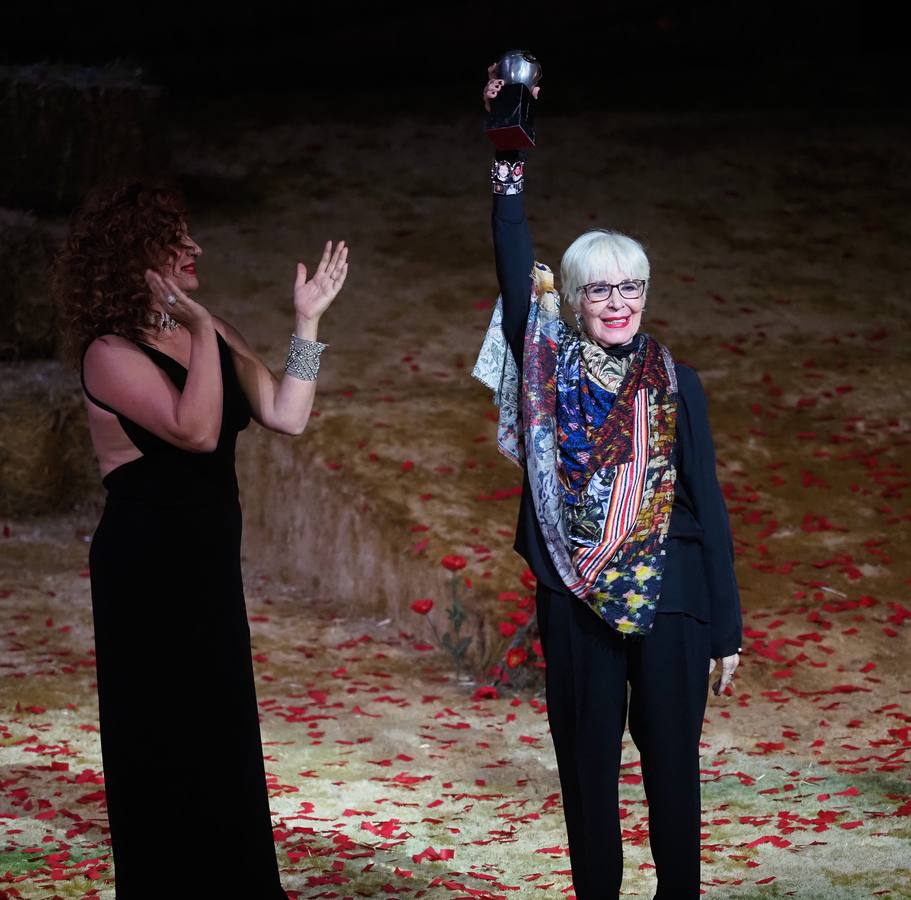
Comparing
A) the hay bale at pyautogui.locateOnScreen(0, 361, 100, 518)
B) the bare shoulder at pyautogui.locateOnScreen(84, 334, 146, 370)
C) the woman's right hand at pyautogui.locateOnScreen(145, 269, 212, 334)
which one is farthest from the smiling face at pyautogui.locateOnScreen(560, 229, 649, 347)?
the hay bale at pyautogui.locateOnScreen(0, 361, 100, 518)

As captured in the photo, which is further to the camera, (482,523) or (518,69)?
(482,523)

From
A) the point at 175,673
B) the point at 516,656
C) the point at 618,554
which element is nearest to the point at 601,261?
the point at 618,554

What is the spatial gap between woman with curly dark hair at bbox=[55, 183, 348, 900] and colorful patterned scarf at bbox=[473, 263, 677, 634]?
457mm

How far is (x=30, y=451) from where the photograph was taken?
7.39m

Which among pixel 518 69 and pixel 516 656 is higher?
pixel 518 69

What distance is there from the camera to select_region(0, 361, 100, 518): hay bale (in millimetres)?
7363

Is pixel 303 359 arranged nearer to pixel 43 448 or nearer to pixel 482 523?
pixel 482 523

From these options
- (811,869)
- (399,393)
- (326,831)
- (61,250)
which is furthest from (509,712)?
(61,250)

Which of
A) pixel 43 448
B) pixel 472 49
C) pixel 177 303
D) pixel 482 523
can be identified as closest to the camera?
pixel 177 303

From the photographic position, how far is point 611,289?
113 inches

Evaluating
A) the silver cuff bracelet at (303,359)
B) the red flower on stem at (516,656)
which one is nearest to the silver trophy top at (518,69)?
the silver cuff bracelet at (303,359)

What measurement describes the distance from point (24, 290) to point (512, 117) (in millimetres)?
5461

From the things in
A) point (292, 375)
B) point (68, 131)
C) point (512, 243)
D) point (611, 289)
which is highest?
point (68, 131)

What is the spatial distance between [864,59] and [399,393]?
664 centimetres
